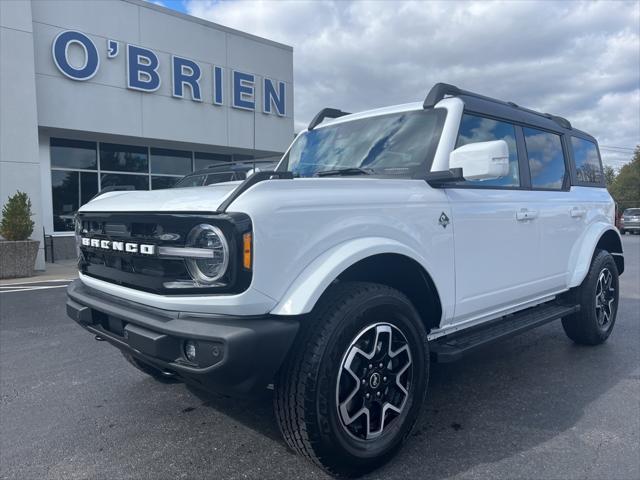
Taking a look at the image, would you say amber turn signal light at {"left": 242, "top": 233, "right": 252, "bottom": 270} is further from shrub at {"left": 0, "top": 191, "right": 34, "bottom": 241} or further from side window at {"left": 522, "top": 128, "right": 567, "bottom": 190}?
shrub at {"left": 0, "top": 191, "right": 34, "bottom": 241}

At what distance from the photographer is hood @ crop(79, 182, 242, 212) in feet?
7.37

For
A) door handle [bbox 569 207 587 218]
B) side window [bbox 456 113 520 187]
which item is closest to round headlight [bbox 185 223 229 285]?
side window [bbox 456 113 520 187]

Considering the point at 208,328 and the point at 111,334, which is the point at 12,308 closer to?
the point at 111,334

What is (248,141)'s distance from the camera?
17.9 metres

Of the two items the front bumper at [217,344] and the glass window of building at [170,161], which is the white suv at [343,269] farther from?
the glass window of building at [170,161]

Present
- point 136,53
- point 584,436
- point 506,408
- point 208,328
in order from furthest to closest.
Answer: point 136,53
point 506,408
point 584,436
point 208,328

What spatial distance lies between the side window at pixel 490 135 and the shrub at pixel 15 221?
416 inches

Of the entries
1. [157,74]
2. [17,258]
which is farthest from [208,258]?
[157,74]

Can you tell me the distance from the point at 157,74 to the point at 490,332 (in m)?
14.5

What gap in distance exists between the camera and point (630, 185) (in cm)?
5988

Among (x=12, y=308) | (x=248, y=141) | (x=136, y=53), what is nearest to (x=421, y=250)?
(x=12, y=308)

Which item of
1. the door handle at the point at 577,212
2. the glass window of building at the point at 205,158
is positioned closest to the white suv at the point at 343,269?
the door handle at the point at 577,212

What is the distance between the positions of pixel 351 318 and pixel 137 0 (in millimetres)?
15506

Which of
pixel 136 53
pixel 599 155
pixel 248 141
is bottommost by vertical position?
pixel 599 155
